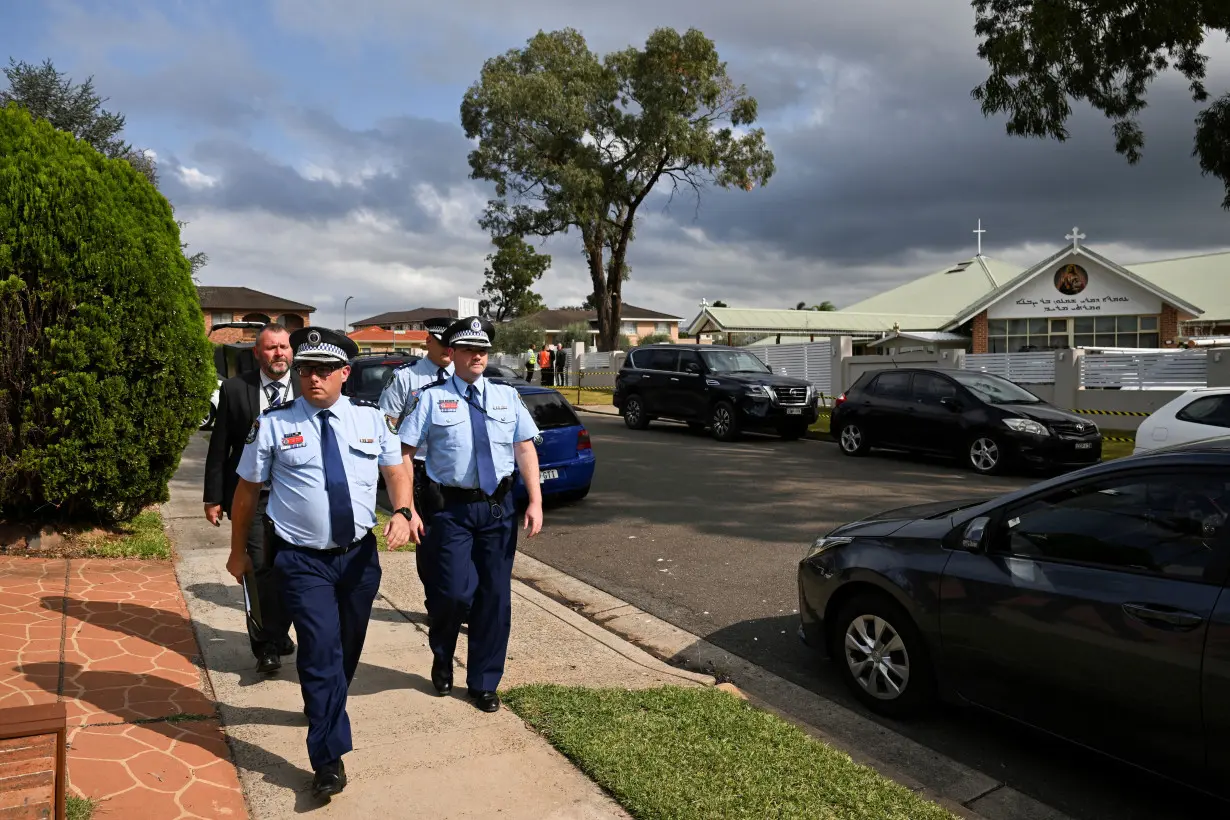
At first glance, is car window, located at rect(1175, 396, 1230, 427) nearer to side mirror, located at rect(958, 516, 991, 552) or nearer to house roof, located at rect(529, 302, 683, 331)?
side mirror, located at rect(958, 516, 991, 552)

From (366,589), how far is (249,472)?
0.65 meters

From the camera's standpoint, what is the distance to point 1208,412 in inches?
401

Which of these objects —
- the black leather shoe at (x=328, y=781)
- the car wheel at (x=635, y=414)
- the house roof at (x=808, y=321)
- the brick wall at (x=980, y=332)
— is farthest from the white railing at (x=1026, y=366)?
the house roof at (x=808, y=321)

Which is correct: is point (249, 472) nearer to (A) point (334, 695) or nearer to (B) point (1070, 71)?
(A) point (334, 695)

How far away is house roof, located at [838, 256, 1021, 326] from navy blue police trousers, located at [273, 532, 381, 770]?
41972 mm

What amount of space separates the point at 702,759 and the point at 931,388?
11.2 meters

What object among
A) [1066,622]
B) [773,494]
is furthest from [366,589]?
[773,494]

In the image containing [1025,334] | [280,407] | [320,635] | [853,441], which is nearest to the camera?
[320,635]

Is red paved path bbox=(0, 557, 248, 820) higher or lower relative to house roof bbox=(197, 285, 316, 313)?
lower

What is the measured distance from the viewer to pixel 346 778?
11.6 ft

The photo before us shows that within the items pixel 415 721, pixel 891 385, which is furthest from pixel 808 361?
pixel 415 721

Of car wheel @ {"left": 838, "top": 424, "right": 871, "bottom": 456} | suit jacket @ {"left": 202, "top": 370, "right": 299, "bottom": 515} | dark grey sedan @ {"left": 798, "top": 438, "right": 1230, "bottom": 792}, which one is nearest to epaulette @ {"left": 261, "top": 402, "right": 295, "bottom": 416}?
suit jacket @ {"left": 202, "top": 370, "right": 299, "bottom": 515}

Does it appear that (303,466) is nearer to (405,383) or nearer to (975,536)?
(405,383)

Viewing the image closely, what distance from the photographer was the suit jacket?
4.70 m
